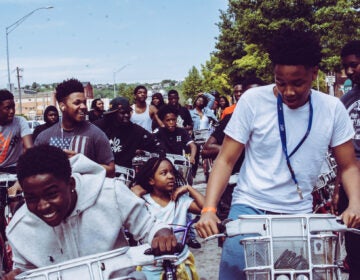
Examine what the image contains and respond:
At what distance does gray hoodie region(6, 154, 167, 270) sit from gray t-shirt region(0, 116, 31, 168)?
3879 millimetres

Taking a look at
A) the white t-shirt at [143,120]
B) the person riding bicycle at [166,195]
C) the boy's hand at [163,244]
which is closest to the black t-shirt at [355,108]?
the person riding bicycle at [166,195]

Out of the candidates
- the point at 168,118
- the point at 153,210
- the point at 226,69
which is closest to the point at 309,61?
the point at 153,210

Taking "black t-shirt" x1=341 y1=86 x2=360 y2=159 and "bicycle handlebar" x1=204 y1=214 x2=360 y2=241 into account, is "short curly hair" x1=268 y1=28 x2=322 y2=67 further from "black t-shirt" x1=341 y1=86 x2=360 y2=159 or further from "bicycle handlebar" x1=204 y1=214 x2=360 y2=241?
"black t-shirt" x1=341 y1=86 x2=360 y2=159

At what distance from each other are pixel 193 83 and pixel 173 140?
215 ft

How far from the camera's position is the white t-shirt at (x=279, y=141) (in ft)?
10.3

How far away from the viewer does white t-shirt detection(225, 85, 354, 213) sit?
3.13 m

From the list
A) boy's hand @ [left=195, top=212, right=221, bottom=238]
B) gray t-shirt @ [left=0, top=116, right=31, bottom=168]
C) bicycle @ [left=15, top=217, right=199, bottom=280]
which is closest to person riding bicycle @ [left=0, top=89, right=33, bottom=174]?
gray t-shirt @ [left=0, top=116, right=31, bottom=168]

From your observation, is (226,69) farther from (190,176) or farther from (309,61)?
(309,61)

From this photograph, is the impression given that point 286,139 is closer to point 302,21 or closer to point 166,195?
point 166,195

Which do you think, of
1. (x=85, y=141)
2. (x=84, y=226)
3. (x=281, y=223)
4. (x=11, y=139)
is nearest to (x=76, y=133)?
(x=85, y=141)

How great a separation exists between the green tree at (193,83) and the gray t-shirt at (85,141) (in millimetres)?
65779

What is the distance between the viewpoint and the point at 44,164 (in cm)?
269

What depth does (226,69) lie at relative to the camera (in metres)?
58.1

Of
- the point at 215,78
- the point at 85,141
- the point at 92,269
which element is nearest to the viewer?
the point at 92,269
